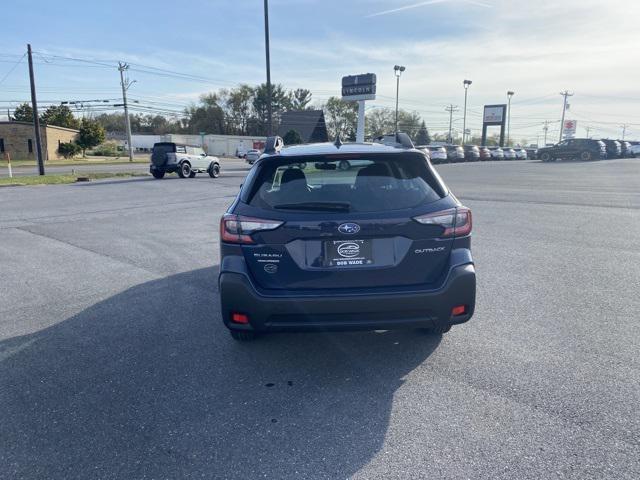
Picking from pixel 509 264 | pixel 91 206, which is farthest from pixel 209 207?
pixel 509 264

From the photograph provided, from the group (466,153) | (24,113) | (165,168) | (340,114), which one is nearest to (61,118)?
(24,113)

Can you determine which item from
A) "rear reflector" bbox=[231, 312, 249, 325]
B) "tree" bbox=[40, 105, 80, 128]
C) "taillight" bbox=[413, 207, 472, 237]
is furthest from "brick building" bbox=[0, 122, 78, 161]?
"taillight" bbox=[413, 207, 472, 237]

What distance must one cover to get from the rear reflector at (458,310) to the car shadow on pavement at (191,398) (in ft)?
1.80

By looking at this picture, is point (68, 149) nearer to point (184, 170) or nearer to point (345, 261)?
point (184, 170)

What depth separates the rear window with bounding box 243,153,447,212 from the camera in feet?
10.8

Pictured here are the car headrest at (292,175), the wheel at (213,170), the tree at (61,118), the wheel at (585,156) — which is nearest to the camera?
the car headrest at (292,175)

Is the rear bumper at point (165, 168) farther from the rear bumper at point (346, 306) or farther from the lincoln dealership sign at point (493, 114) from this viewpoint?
the lincoln dealership sign at point (493, 114)

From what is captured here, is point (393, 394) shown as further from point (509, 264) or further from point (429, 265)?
point (509, 264)

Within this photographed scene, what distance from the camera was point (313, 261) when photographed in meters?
3.21

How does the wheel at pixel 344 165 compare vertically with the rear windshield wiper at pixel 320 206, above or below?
above

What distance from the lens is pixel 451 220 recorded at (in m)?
3.31

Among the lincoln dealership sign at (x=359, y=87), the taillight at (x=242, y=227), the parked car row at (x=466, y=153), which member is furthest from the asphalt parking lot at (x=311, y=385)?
the lincoln dealership sign at (x=359, y=87)

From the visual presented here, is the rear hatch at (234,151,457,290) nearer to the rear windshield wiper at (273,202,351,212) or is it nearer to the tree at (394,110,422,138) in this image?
the rear windshield wiper at (273,202,351,212)

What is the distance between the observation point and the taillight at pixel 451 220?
10.7ft
